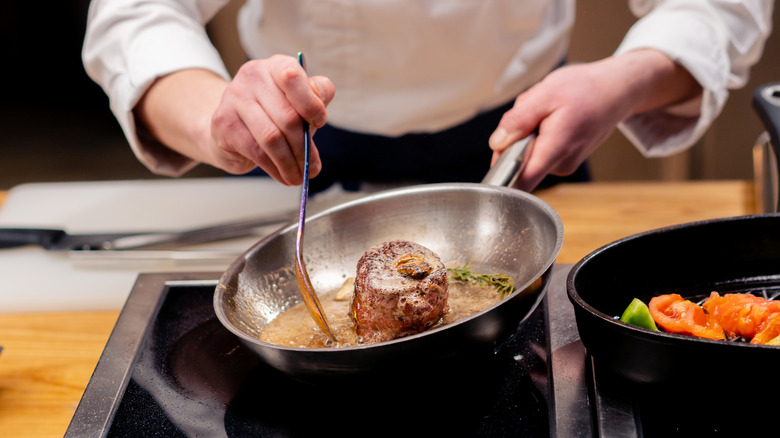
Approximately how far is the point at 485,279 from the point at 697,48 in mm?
690

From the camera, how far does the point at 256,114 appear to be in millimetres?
919

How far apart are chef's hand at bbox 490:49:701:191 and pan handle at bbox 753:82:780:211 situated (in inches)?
7.7

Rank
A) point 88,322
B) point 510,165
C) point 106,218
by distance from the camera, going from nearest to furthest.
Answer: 1. point 510,165
2. point 88,322
3. point 106,218

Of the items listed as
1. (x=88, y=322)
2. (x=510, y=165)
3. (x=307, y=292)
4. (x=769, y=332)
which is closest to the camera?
(x=769, y=332)

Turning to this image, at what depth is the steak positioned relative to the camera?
30.3 inches

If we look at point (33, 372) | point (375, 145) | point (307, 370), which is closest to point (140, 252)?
point (33, 372)

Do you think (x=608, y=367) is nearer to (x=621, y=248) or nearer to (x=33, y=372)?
(x=621, y=248)

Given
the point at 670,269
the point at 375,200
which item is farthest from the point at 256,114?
the point at 670,269

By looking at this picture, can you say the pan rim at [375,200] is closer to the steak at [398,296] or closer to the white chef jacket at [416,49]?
the steak at [398,296]

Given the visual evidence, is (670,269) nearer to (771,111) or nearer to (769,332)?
(769,332)

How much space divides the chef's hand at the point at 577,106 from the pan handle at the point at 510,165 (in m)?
0.01

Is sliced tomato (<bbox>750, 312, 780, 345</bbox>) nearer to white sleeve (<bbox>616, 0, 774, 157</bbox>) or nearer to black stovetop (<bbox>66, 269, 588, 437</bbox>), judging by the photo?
black stovetop (<bbox>66, 269, 588, 437</bbox>)

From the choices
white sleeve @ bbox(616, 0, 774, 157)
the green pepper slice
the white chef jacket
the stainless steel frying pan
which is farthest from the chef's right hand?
white sleeve @ bbox(616, 0, 774, 157)

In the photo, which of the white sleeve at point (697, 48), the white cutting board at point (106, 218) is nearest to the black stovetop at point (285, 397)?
the white cutting board at point (106, 218)
